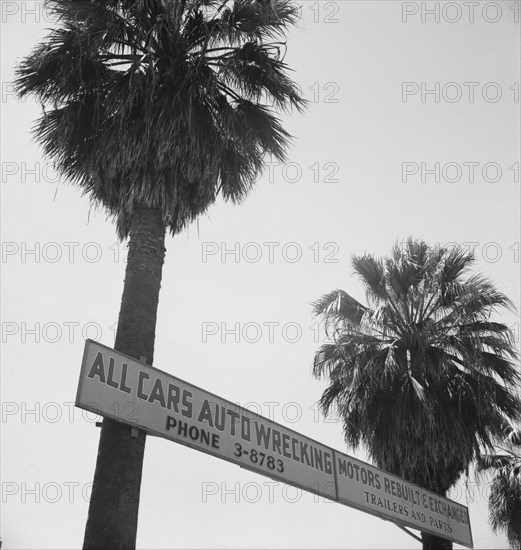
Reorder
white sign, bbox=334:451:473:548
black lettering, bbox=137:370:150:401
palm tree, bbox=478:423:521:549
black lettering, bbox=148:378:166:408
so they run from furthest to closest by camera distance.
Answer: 1. palm tree, bbox=478:423:521:549
2. white sign, bbox=334:451:473:548
3. black lettering, bbox=148:378:166:408
4. black lettering, bbox=137:370:150:401

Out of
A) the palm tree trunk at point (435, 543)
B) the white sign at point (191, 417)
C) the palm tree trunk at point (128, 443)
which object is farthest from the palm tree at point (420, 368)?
the palm tree trunk at point (128, 443)

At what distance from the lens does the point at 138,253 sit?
8.88 m

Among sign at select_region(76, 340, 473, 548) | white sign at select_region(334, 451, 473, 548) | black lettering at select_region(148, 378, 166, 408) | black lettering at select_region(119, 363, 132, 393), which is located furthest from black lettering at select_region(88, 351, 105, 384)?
white sign at select_region(334, 451, 473, 548)

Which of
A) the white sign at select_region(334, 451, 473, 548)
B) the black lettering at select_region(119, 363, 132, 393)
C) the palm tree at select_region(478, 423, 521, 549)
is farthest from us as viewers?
the palm tree at select_region(478, 423, 521, 549)

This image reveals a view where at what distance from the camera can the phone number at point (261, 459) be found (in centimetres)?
811

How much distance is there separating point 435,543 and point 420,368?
11.5 feet

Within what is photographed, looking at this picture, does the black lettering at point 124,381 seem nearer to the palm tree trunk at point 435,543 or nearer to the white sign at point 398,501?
the white sign at point 398,501

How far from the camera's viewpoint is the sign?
6973 mm

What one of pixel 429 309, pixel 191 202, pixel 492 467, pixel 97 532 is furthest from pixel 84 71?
pixel 492 467

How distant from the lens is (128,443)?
724cm

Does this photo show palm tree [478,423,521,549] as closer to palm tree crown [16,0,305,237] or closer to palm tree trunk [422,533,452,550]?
palm tree trunk [422,533,452,550]

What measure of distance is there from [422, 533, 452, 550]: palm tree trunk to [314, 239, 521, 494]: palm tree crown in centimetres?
106

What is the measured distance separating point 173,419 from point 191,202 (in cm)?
371

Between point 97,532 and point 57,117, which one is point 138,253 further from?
point 97,532
